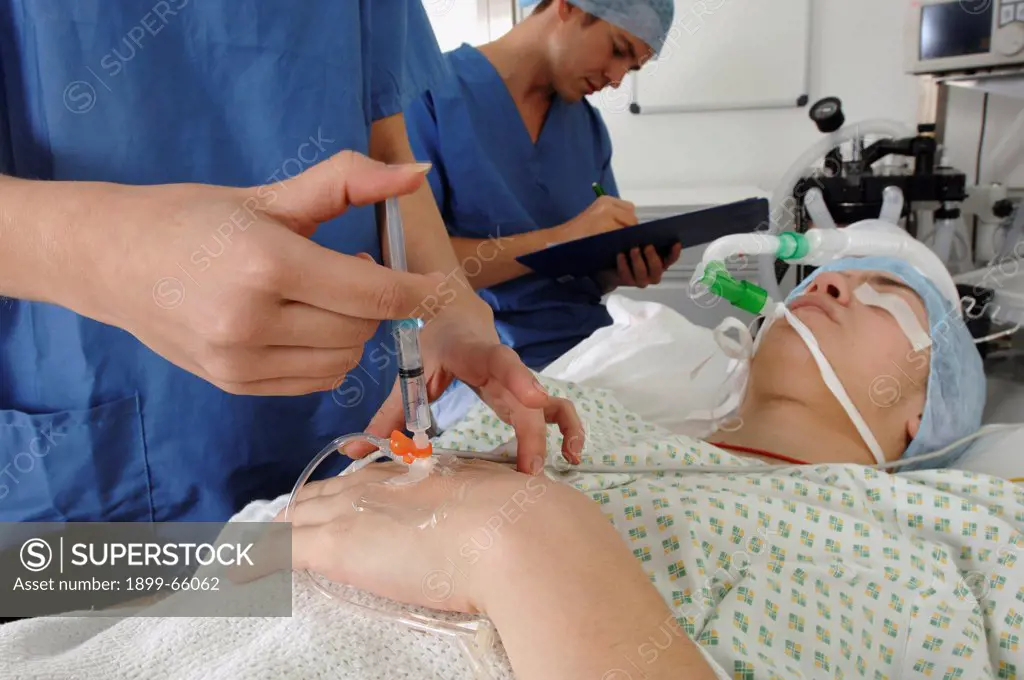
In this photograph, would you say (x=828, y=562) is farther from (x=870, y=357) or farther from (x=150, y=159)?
(x=150, y=159)

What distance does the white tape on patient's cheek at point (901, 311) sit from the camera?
136cm

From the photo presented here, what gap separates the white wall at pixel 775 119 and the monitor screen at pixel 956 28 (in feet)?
1.41

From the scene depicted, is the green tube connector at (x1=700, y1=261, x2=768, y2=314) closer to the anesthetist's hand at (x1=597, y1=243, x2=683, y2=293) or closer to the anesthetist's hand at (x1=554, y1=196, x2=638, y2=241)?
the anesthetist's hand at (x1=597, y1=243, x2=683, y2=293)

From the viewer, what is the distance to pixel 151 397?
31.8 inches

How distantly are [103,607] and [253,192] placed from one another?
23.3 inches

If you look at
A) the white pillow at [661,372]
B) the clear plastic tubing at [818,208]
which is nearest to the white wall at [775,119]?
the clear plastic tubing at [818,208]

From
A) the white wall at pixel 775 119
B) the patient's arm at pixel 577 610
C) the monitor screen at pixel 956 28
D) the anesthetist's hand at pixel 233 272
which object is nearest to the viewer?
the anesthetist's hand at pixel 233 272

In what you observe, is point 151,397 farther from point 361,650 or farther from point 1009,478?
point 1009,478

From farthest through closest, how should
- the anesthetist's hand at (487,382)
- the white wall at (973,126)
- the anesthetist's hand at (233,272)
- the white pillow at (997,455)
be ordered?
the white wall at (973,126) → the white pillow at (997,455) → the anesthetist's hand at (487,382) → the anesthetist's hand at (233,272)

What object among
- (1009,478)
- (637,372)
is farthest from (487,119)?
(1009,478)

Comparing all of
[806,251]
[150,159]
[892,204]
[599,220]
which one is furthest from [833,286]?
[150,159]

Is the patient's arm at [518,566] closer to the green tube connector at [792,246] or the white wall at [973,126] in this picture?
the green tube connector at [792,246]

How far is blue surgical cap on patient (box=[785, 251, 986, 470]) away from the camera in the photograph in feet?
4.43

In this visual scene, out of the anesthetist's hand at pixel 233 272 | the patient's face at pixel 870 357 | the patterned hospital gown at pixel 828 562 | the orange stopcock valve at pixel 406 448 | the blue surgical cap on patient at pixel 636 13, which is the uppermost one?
the blue surgical cap on patient at pixel 636 13
